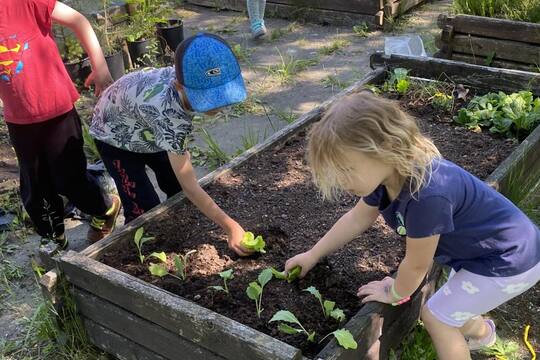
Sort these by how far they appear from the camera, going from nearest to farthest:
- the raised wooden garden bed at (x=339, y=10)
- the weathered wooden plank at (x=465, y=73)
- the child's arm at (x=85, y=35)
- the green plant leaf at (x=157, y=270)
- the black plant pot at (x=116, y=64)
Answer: the green plant leaf at (x=157, y=270) → the child's arm at (x=85, y=35) → the weathered wooden plank at (x=465, y=73) → the black plant pot at (x=116, y=64) → the raised wooden garden bed at (x=339, y=10)

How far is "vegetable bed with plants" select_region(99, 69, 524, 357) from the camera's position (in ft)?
8.05

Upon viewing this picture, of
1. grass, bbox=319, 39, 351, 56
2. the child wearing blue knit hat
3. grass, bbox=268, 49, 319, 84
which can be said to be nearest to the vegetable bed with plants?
the child wearing blue knit hat

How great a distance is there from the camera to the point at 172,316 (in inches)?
88.4

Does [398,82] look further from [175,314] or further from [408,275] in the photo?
[175,314]

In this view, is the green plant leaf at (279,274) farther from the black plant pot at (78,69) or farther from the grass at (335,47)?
the grass at (335,47)

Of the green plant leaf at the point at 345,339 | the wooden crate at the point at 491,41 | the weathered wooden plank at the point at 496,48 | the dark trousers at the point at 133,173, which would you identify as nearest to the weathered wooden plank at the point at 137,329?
the green plant leaf at the point at 345,339

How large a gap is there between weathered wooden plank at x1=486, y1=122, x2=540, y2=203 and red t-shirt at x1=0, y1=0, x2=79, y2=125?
7.27 ft

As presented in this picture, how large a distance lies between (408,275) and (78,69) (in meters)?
4.43

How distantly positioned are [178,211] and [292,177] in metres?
0.77

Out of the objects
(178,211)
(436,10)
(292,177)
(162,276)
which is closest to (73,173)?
(178,211)

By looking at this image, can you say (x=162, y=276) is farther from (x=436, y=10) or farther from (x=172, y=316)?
(x=436, y=10)

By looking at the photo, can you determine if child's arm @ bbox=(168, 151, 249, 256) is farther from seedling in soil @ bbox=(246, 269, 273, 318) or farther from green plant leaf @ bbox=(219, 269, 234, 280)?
seedling in soil @ bbox=(246, 269, 273, 318)

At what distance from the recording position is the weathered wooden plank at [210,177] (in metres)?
Answer: 2.78

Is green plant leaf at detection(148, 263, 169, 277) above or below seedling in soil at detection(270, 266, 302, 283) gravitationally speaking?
above
